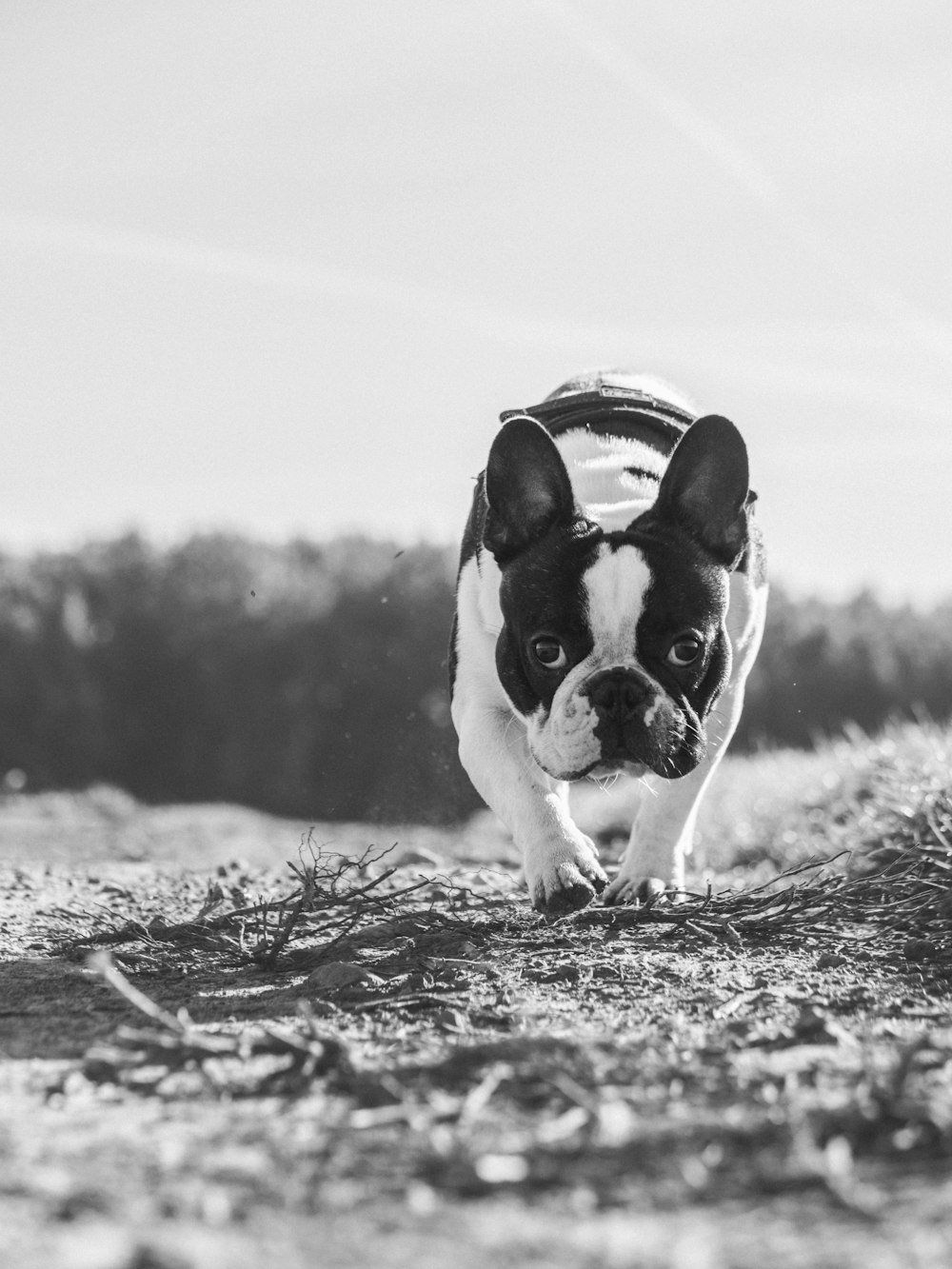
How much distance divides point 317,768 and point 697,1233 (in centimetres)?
2722

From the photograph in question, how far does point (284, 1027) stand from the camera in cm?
323

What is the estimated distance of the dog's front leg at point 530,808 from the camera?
439cm

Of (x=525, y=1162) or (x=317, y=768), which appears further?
(x=317, y=768)

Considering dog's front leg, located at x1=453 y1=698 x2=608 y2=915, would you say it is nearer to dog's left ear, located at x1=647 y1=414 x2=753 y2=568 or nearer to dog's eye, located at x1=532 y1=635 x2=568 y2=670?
dog's eye, located at x1=532 y1=635 x2=568 y2=670

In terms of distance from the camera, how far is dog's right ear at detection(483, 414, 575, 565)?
16.2ft

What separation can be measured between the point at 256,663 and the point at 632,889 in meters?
26.6

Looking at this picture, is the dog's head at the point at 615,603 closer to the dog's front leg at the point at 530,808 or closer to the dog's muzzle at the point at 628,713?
the dog's muzzle at the point at 628,713

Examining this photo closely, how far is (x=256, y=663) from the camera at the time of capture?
1229 inches

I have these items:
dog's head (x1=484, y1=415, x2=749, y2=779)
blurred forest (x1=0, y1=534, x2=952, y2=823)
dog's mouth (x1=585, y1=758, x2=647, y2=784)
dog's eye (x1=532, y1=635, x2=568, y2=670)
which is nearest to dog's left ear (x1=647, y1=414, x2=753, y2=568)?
dog's head (x1=484, y1=415, x2=749, y2=779)

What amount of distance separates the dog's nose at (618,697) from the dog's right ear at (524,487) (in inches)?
26.4

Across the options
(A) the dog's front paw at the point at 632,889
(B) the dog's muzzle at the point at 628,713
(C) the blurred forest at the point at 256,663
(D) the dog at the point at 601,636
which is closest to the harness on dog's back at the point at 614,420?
(D) the dog at the point at 601,636

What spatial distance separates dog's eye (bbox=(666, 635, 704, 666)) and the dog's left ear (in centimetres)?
39

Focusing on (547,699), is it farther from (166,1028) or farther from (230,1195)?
(230,1195)

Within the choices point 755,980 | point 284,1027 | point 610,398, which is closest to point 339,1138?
point 284,1027
